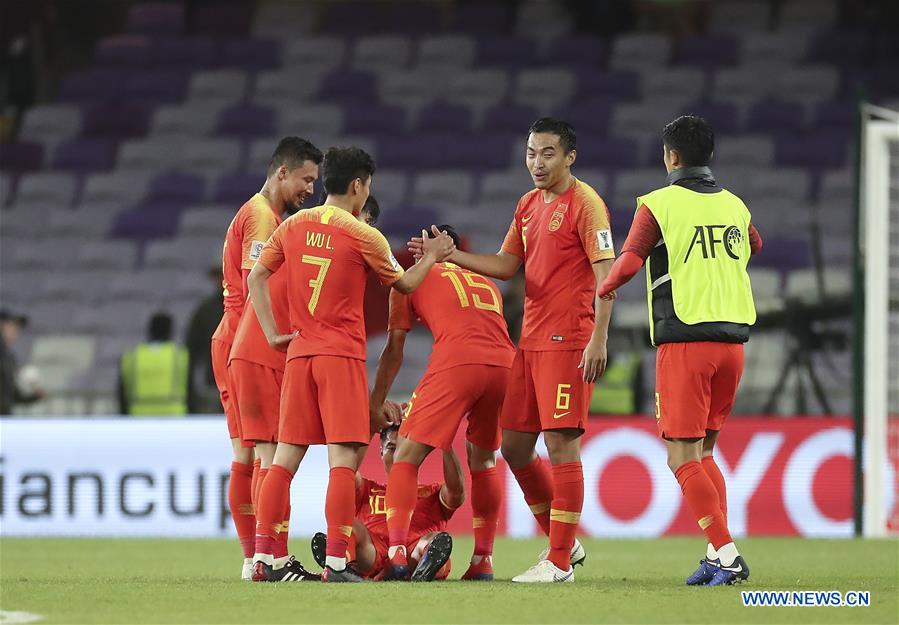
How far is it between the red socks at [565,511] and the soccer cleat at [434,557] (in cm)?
46

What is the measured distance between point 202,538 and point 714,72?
8753 millimetres

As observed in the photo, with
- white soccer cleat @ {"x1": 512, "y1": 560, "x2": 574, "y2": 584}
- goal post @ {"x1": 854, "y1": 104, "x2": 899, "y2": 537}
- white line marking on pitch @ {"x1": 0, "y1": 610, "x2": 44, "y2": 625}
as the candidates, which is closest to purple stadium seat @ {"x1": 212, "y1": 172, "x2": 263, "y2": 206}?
goal post @ {"x1": 854, "y1": 104, "x2": 899, "y2": 537}

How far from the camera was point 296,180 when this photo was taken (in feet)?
23.0

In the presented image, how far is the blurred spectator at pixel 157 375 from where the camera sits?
38.6ft

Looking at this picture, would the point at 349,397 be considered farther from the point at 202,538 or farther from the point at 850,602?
the point at 202,538

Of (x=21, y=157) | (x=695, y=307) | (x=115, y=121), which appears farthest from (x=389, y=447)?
(x=21, y=157)

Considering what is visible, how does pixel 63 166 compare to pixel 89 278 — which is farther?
pixel 63 166

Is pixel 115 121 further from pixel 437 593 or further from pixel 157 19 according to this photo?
→ pixel 437 593

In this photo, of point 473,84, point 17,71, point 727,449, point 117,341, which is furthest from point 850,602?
point 17,71

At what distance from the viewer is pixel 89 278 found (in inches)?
592

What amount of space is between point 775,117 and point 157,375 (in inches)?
302

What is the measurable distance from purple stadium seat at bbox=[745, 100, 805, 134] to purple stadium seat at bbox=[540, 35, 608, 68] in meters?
2.16

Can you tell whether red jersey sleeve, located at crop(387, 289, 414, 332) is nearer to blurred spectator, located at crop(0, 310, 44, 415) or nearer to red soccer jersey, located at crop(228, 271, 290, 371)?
red soccer jersey, located at crop(228, 271, 290, 371)

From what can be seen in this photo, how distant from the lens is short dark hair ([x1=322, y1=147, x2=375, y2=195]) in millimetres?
6531
